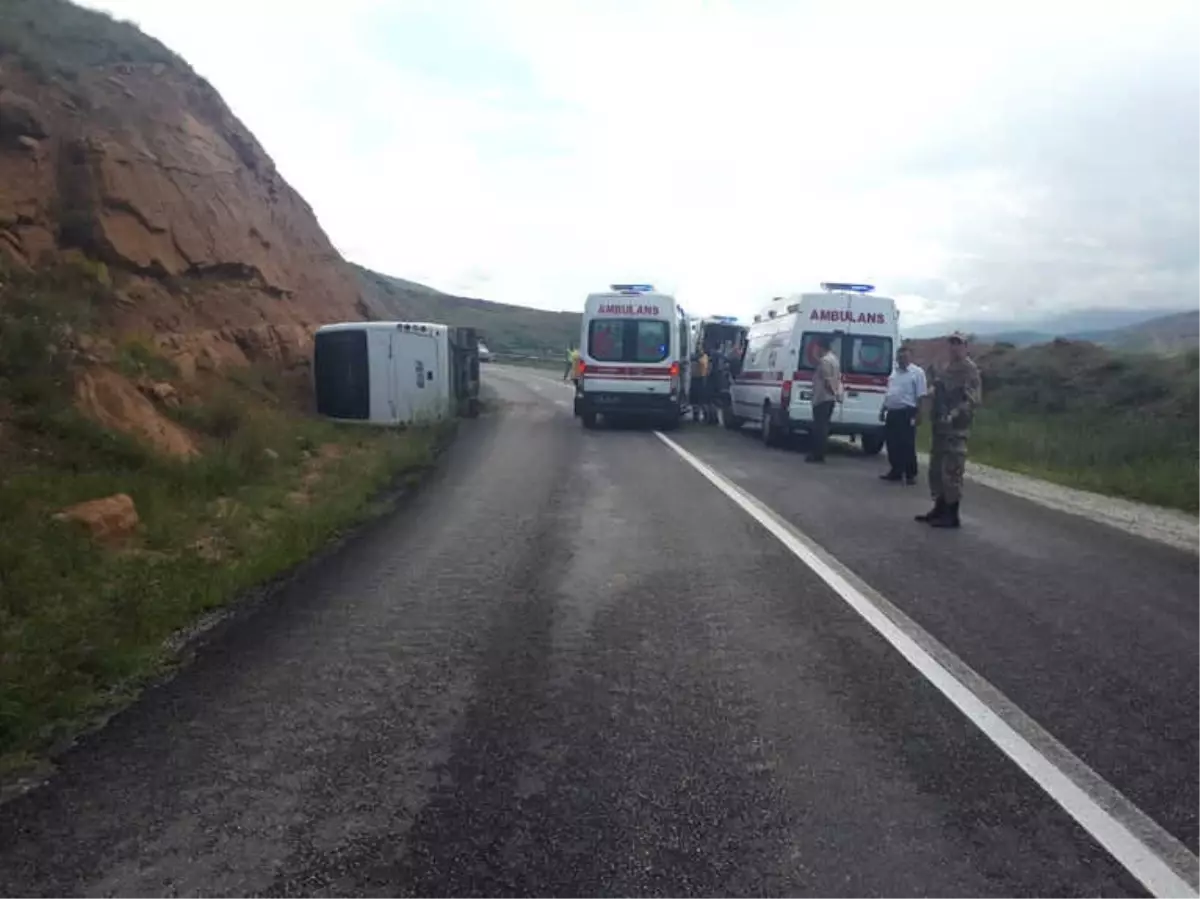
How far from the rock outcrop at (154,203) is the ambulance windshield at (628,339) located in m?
5.84

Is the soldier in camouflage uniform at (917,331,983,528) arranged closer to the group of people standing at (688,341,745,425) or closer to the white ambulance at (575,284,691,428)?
the white ambulance at (575,284,691,428)

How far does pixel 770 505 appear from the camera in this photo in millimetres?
11242

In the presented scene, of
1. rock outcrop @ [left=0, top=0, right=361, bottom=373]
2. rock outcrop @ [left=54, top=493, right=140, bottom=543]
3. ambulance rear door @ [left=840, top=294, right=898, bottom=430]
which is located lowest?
rock outcrop @ [left=54, top=493, right=140, bottom=543]

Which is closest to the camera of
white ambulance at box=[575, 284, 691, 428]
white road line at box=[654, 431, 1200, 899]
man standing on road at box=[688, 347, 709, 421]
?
white road line at box=[654, 431, 1200, 899]

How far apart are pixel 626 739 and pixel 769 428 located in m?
15.0

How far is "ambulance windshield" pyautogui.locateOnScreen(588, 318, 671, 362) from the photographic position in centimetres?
2166

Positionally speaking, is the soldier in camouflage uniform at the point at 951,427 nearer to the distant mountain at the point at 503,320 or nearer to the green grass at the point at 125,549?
the green grass at the point at 125,549

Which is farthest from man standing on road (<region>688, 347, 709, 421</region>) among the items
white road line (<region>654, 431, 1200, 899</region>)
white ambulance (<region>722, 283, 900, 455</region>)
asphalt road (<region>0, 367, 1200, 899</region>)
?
white road line (<region>654, 431, 1200, 899</region>)

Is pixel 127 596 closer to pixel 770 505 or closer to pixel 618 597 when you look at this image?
pixel 618 597

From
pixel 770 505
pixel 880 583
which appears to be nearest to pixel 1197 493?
pixel 770 505

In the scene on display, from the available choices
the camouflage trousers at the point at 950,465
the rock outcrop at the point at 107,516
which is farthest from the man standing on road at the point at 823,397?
the rock outcrop at the point at 107,516

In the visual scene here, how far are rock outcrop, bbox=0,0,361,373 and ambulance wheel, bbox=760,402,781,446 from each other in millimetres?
9045

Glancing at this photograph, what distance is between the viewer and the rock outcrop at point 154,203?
1650 cm

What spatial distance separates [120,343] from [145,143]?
7.02 metres
